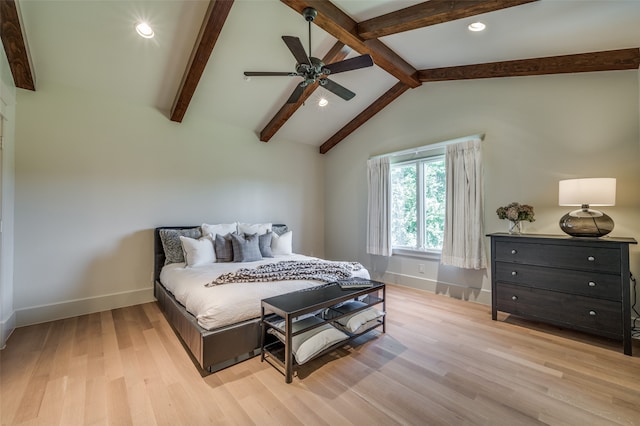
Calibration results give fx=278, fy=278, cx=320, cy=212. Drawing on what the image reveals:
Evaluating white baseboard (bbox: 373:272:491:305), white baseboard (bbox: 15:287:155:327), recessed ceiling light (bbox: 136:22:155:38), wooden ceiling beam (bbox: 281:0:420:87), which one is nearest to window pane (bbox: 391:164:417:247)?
white baseboard (bbox: 373:272:491:305)

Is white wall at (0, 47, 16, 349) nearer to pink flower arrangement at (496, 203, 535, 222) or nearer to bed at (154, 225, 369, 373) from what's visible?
bed at (154, 225, 369, 373)

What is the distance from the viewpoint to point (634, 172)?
8.98ft

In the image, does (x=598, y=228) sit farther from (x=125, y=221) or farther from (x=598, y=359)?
(x=125, y=221)

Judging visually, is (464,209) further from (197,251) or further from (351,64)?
(197,251)

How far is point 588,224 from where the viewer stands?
104 inches

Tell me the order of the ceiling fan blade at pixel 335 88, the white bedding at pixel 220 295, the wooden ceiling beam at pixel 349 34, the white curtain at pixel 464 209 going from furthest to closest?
the white curtain at pixel 464 209, the ceiling fan blade at pixel 335 88, the wooden ceiling beam at pixel 349 34, the white bedding at pixel 220 295

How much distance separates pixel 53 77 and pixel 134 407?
366cm

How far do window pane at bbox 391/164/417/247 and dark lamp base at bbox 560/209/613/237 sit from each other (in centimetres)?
198

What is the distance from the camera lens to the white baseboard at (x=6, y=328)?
2.57 metres

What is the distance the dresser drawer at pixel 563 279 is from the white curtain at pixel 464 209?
1.87 ft

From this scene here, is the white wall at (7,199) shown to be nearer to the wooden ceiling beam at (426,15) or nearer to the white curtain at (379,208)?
the wooden ceiling beam at (426,15)

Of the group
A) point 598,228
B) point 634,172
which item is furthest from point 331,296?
point 634,172

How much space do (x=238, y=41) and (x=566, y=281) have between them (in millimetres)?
4267

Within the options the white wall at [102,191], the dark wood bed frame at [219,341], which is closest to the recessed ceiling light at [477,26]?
the dark wood bed frame at [219,341]
